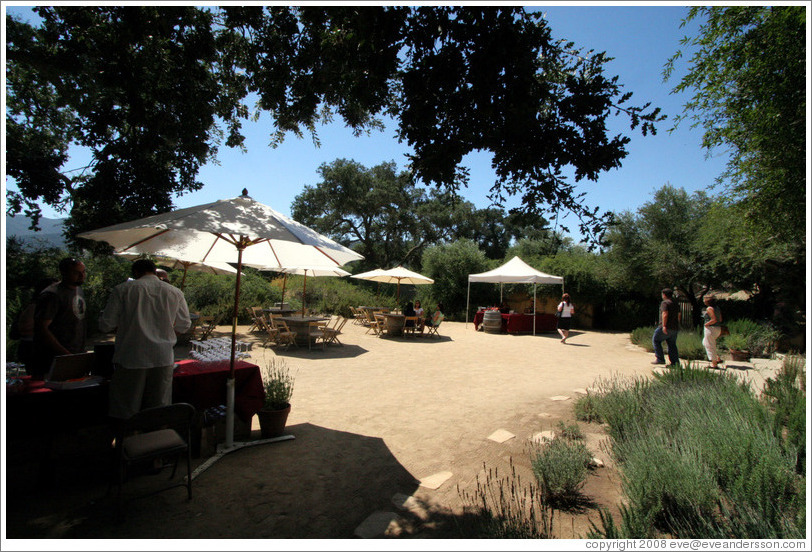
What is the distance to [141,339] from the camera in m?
3.11

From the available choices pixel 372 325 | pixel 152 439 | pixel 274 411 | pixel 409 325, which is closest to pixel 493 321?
pixel 409 325

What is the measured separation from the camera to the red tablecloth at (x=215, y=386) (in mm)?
3727

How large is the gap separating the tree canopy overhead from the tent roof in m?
9.12

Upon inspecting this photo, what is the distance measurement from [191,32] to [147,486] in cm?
565

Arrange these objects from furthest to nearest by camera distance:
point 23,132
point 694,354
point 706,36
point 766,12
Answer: point 23,132
point 694,354
point 706,36
point 766,12

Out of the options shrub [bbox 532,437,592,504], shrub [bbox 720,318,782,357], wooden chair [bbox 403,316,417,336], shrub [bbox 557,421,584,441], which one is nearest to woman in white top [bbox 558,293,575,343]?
shrub [bbox 720,318,782,357]

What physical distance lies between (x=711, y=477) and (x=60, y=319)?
18.3 feet

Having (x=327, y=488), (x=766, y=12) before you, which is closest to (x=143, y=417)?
(x=327, y=488)

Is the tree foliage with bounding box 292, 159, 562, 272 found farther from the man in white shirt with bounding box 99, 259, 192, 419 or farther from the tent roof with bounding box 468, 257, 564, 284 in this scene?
the man in white shirt with bounding box 99, 259, 192, 419

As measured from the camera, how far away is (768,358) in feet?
31.5

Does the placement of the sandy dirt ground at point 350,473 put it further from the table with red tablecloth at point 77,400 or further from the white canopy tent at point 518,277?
the white canopy tent at point 518,277

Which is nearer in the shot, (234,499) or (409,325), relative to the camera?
(234,499)

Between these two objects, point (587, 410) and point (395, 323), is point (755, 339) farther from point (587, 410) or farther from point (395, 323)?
point (395, 323)

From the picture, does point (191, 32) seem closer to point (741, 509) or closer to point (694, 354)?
point (741, 509)
